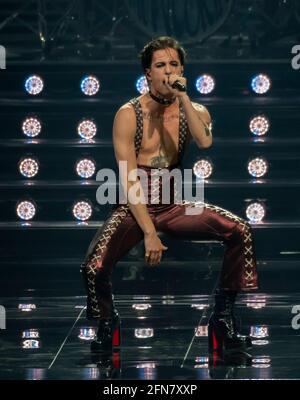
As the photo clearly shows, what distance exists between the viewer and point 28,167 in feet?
37.1

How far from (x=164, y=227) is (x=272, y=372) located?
39.5 inches

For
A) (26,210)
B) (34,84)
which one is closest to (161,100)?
(26,210)

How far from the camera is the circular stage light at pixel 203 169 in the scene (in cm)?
1120

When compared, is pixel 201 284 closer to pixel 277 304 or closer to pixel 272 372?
pixel 277 304

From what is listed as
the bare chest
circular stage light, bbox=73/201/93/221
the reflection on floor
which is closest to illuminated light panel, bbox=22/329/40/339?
the reflection on floor

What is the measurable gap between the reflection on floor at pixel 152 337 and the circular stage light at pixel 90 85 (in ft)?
6.60

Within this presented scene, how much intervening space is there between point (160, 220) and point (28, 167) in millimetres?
3277

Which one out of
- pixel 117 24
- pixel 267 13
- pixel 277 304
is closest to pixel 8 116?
pixel 117 24

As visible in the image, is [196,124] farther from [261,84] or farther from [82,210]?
[261,84]

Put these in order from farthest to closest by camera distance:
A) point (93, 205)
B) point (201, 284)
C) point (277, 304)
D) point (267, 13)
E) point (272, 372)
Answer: point (267, 13) → point (93, 205) → point (201, 284) → point (277, 304) → point (272, 372)

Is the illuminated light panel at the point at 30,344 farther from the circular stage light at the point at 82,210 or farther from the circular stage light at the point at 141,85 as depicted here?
the circular stage light at the point at 141,85

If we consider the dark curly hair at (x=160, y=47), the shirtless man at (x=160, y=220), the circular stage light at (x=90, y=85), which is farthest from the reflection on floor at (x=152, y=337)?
the circular stage light at (x=90, y=85)

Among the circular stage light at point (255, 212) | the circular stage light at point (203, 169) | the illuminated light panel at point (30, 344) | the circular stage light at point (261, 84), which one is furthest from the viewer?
the circular stage light at point (261, 84)

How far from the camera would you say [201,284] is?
33.7 feet
